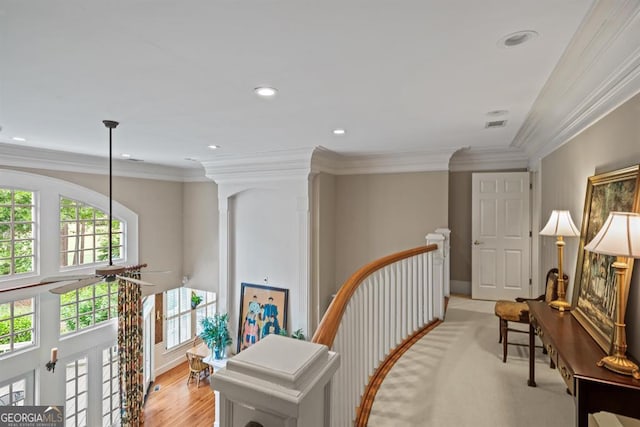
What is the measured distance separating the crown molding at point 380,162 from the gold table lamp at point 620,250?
3.48 m

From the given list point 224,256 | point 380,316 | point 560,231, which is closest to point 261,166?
point 224,256

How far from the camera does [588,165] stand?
8.45 ft

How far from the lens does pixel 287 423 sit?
69 cm

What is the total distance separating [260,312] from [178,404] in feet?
10.1

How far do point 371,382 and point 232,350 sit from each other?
441 cm

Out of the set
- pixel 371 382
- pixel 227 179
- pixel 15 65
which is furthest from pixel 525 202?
pixel 15 65

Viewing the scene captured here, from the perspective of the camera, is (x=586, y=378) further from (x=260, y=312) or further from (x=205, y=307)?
(x=205, y=307)

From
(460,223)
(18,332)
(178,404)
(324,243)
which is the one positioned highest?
(460,223)

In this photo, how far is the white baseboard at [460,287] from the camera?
→ 5586mm

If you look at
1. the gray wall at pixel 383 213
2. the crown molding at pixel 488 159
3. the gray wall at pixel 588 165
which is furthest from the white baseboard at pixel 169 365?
the gray wall at pixel 588 165

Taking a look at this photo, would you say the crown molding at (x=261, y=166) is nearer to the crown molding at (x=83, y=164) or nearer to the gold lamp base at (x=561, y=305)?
the crown molding at (x=83, y=164)

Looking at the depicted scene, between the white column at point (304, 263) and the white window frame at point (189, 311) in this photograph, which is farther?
the white window frame at point (189, 311)

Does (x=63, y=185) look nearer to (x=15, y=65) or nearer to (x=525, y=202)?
(x=15, y=65)

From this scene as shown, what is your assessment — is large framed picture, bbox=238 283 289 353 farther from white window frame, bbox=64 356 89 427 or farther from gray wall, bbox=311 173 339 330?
white window frame, bbox=64 356 89 427
